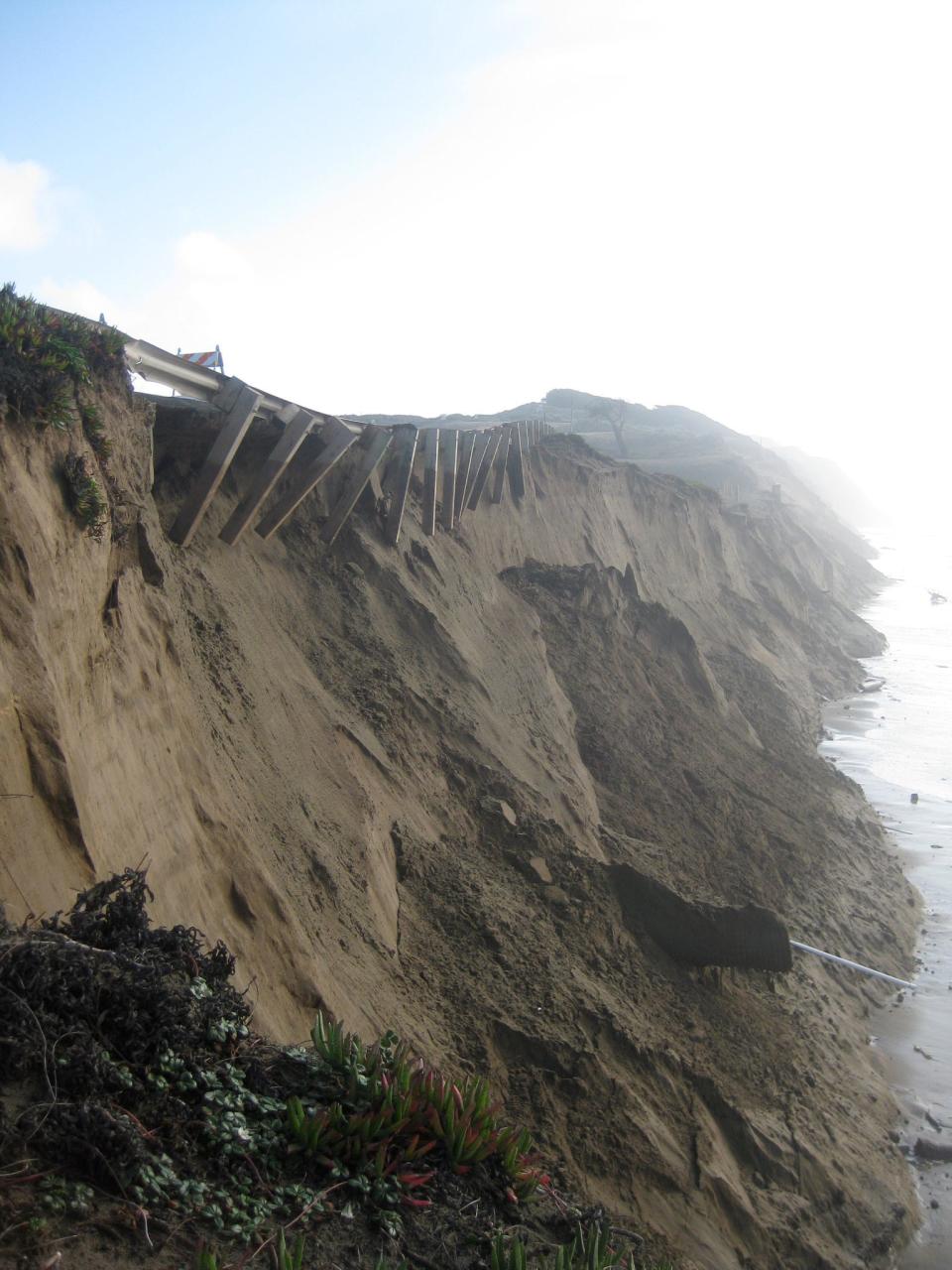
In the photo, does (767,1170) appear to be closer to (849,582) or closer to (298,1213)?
(298,1213)

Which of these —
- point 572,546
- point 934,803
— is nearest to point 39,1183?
point 572,546

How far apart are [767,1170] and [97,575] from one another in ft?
23.0

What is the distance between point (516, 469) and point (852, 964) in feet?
33.4

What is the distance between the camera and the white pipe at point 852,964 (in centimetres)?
1167

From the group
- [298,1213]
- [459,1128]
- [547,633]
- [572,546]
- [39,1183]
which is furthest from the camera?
[572,546]

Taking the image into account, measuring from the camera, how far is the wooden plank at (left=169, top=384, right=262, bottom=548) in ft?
26.7

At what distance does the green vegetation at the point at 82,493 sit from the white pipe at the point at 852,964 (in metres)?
9.42

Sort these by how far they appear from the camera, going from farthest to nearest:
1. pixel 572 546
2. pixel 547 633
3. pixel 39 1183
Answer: pixel 572 546
pixel 547 633
pixel 39 1183

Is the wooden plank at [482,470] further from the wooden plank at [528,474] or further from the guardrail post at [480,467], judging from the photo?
the wooden plank at [528,474]

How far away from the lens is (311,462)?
9.77 metres

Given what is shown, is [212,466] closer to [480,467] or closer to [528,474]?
[480,467]

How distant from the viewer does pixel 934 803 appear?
19828 millimetres

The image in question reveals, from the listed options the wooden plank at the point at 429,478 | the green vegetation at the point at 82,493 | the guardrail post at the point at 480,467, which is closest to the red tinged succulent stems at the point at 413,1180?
the green vegetation at the point at 82,493

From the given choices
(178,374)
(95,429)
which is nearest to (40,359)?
(95,429)
